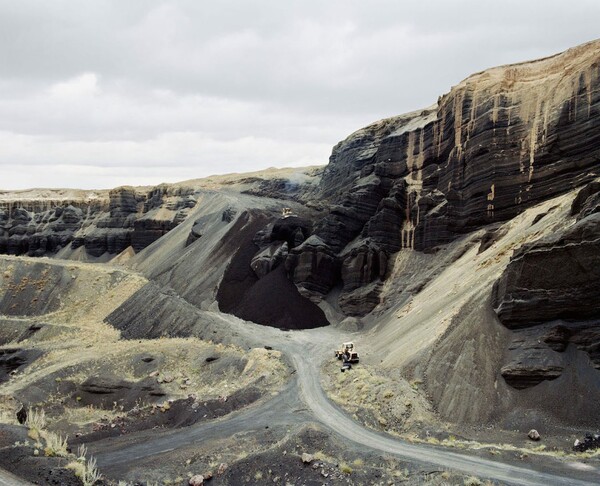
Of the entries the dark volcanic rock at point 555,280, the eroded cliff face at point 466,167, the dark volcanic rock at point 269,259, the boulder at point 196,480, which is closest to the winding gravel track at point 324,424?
the boulder at point 196,480

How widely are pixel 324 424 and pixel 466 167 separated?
23612 mm

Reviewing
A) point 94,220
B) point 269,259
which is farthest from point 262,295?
point 94,220

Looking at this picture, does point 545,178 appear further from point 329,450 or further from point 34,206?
point 34,206

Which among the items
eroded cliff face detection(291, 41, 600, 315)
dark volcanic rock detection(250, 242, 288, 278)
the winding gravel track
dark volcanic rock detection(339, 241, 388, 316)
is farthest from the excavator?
dark volcanic rock detection(250, 242, 288, 278)

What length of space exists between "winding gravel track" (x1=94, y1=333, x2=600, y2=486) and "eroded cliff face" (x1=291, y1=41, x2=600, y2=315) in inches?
633

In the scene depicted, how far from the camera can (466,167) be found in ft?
117

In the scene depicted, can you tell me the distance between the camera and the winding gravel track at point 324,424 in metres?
14.9

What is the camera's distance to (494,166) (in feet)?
108

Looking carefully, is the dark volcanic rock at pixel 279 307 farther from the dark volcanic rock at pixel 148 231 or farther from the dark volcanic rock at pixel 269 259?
the dark volcanic rock at pixel 148 231

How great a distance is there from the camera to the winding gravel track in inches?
588

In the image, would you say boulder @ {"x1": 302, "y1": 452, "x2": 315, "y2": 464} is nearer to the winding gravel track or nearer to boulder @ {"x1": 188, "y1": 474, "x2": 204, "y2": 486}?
the winding gravel track

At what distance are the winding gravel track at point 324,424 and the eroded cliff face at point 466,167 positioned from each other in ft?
52.8

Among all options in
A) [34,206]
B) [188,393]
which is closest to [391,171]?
[188,393]

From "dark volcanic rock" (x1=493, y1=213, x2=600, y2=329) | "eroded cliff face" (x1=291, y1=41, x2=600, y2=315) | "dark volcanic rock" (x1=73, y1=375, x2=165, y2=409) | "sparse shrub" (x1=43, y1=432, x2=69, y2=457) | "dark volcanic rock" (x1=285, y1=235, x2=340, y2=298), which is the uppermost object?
"eroded cliff face" (x1=291, y1=41, x2=600, y2=315)
